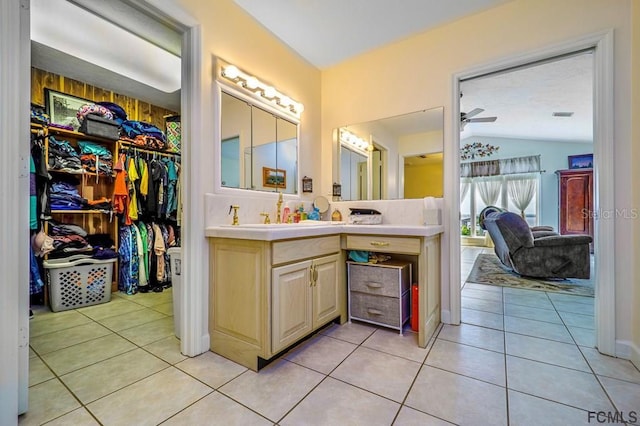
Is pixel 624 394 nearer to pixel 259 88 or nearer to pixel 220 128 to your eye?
pixel 220 128

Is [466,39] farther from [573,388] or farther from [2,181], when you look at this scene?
[2,181]

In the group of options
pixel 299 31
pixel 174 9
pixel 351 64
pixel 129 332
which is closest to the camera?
pixel 174 9

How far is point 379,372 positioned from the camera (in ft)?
5.27

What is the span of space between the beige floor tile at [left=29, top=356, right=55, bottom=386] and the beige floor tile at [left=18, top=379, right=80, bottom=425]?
0.19 feet

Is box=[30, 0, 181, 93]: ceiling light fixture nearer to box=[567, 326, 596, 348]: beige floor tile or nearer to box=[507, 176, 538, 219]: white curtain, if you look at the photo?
box=[567, 326, 596, 348]: beige floor tile

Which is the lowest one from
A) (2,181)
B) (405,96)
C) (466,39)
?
(2,181)

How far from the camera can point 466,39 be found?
7.41 feet

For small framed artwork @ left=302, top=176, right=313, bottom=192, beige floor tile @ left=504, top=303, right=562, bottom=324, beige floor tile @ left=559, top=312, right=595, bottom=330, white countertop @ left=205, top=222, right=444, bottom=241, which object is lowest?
beige floor tile @ left=504, top=303, right=562, bottom=324

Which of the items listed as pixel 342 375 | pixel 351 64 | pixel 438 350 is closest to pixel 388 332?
pixel 438 350

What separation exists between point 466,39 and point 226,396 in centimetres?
308

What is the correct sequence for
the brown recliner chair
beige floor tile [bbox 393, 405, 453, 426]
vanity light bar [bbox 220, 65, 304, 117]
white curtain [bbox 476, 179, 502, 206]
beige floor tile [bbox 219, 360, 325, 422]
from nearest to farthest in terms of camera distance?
beige floor tile [bbox 393, 405, 453, 426] → beige floor tile [bbox 219, 360, 325, 422] → vanity light bar [bbox 220, 65, 304, 117] → the brown recliner chair → white curtain [bbox 476, 179, 502, 206]

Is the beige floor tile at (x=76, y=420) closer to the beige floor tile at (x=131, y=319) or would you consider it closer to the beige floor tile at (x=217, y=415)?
the beige floor tile at (x=217, y=415)

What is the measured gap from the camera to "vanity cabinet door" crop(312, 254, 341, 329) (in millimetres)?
1952

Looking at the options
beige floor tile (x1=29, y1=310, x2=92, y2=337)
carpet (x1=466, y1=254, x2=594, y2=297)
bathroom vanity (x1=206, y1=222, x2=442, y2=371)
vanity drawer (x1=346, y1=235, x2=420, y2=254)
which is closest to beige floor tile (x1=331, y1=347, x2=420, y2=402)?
bathroom vanity (x1=206, y1=222, x2=442, y2=371)
